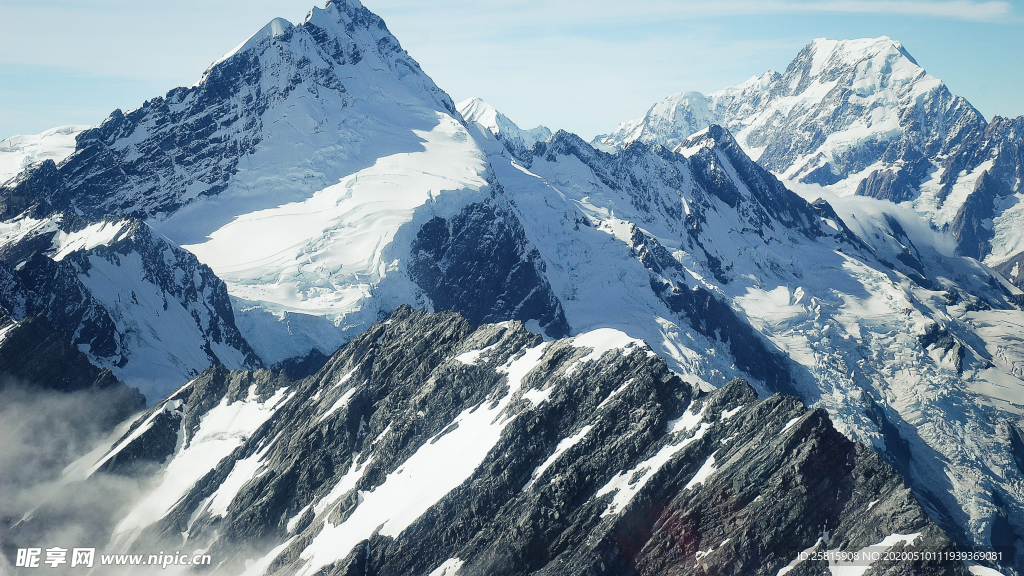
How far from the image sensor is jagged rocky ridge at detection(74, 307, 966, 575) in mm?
77812

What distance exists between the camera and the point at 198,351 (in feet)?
568

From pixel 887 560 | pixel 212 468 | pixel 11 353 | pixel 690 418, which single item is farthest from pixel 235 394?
pixel 887 560

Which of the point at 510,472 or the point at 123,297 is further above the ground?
the point at 123,297

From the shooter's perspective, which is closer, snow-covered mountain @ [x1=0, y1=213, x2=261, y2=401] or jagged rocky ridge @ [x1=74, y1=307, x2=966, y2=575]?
jagged rocky ridge @ [x1=74, y1=307, x2=966, y2=575]

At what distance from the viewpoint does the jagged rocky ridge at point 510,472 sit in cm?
7781

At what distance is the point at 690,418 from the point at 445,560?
29.6 metres

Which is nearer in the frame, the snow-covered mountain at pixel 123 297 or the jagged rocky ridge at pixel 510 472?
the jagged rocky ridge at pixel 510 472

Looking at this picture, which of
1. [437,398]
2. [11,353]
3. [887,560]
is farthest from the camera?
[11,353]

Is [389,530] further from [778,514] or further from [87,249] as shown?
[87,249]

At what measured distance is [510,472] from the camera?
92.0 metres

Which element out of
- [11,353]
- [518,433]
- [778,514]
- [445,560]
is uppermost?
[11,353]

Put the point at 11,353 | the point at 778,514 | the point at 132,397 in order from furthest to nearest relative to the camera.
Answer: the point at 132,397, the point at 11,353, the point at 778,514

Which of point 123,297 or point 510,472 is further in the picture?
point 123,297

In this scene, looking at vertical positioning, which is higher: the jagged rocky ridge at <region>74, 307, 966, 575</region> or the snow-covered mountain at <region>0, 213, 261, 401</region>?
the snow-covered mountain at <region>0, 213, 261, 401</region>
